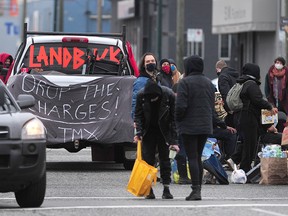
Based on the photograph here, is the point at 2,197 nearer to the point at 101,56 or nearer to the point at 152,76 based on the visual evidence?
the point at 152,76

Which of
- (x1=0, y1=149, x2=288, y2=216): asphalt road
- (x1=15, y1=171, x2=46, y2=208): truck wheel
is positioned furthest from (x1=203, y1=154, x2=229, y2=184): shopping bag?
(x1=15, y1=171, x2=46, y2=208): truck wheel

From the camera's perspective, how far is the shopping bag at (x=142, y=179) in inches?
560

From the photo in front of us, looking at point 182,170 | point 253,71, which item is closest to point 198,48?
point 253,71

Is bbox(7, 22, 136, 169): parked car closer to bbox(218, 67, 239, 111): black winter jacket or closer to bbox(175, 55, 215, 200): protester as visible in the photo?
bbox(218, 67, 239, 111): black winter jacket

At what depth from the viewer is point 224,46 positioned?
55438 mm

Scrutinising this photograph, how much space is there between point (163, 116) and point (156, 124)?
0.49ft

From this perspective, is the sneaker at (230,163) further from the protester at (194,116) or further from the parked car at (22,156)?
the parked car at (22,156)

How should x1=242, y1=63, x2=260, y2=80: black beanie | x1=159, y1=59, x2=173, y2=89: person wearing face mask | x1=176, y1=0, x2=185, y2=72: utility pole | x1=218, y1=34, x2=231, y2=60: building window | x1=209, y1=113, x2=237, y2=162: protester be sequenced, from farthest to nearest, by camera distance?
x1=218, y1=34, x2=231, y2=60: building window
x1=176, y1=0, x2=185, y2=72: utility pole
x1=159, y1=59, x2=173, y2=89: person wearing face mask
x1=209, y1=113, x2=237, y2=162: protester
x1=242, y1=63, x2=260, y2=80: black beanie

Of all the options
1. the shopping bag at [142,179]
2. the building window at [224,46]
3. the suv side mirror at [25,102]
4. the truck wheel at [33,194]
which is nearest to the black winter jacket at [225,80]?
the shopping bag at [142,179]

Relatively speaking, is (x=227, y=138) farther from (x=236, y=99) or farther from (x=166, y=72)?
(x=166, y=72)

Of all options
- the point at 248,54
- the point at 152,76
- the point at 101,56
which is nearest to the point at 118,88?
the point at 101,56

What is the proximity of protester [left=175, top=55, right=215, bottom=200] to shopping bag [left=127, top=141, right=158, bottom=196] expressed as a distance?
469mm

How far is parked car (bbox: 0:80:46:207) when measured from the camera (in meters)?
12.5

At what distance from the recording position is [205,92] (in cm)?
1434
